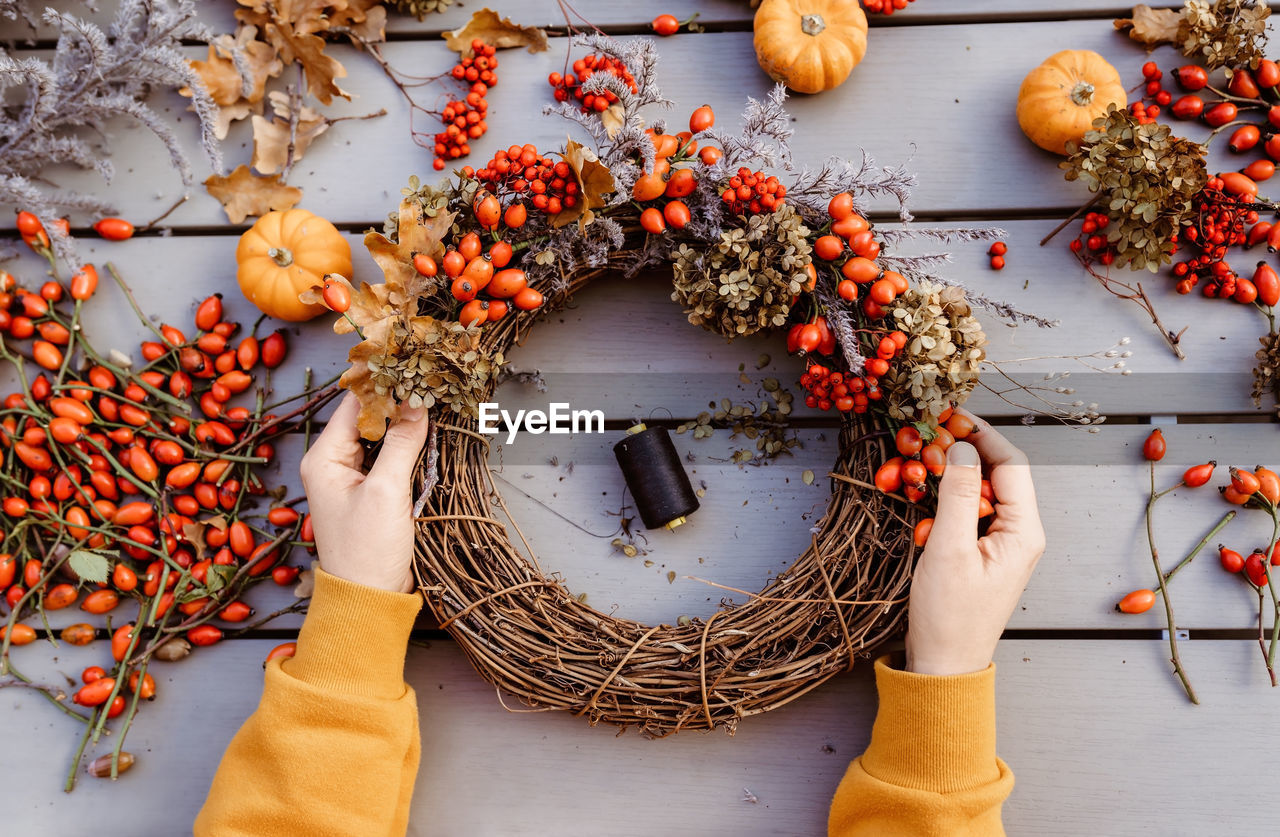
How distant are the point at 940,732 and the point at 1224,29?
5.11 feet

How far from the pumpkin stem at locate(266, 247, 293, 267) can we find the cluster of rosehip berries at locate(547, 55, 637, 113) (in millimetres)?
679

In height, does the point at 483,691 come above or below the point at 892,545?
below

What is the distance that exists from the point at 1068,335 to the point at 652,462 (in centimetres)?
95

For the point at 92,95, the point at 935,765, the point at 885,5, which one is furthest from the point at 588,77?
the point at 935,765

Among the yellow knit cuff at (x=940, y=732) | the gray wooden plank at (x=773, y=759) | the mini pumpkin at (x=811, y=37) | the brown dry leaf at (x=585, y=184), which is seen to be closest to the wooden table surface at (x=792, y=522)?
the gray wooden plank at (x=773, y=759)

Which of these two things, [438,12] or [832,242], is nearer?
[832,242]

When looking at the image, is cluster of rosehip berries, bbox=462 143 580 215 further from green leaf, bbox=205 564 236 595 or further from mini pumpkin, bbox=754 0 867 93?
green leaf, bbox=205 564 236 595

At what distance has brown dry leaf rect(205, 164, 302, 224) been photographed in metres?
1.70

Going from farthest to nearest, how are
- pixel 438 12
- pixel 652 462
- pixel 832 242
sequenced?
pixel 438 12, pixel 652 462, pixel 832 242

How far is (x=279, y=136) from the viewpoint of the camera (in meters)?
1.70

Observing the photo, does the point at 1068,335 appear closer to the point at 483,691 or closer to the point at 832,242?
the point at 832,242

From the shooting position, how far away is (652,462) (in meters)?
1.51

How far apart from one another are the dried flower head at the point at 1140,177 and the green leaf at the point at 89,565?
84.4 inches

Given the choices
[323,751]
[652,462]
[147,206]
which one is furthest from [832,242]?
A: [147,206]
